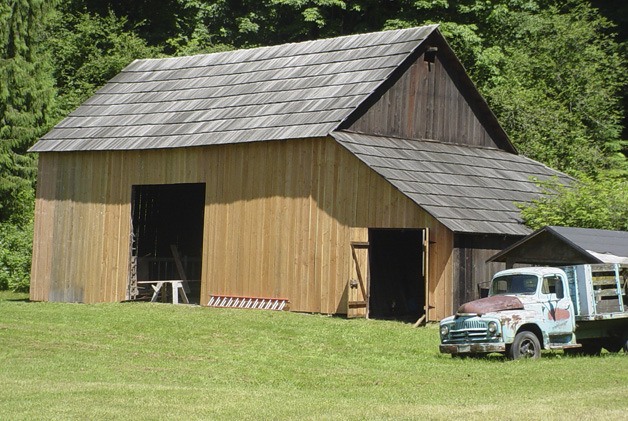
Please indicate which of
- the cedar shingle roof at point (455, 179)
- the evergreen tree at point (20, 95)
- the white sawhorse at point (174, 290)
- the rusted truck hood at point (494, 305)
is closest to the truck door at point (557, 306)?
the rusted truck hood at point (494, 305)

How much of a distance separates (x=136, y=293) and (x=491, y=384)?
1874 centimetres

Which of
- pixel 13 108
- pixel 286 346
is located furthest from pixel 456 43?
pixel 286 346

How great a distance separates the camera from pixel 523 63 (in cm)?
5172

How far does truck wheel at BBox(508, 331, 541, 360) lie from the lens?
72.5ft

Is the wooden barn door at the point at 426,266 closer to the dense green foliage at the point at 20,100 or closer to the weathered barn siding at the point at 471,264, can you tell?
the weathered barn siding at the point at 471,264

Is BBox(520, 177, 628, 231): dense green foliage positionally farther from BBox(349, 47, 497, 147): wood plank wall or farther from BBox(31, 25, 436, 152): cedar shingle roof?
BBox(31, 25, 436, 152): cedar shingle roof

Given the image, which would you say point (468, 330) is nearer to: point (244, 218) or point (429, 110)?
point (244, 218)

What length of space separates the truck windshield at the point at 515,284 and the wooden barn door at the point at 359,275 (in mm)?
7099

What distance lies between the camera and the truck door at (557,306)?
22.6 m

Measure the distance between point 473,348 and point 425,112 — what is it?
13632 mm

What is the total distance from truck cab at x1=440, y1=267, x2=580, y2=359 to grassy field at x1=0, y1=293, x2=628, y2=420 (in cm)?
36

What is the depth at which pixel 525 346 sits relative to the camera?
2241cm

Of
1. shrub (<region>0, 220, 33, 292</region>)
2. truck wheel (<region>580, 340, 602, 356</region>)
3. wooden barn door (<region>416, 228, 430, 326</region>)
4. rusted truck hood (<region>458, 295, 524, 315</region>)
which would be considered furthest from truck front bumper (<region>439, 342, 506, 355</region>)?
shrub (<region>0, 220, 33, 292</region>)

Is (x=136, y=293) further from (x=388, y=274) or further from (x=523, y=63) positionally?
(x=523, y=63)
